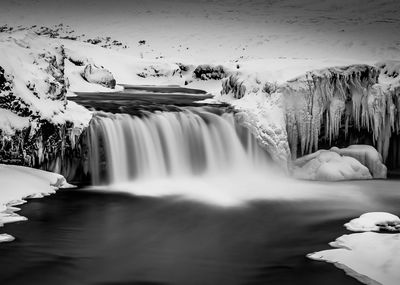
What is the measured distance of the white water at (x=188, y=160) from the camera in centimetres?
893

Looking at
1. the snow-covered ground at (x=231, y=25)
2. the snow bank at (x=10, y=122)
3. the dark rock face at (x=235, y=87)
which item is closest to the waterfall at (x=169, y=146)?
the dark rock face at (x=235, y=87)

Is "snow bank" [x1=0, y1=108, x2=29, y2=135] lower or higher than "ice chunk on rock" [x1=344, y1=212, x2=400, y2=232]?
higher

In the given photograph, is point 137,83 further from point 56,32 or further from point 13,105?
point 56,32

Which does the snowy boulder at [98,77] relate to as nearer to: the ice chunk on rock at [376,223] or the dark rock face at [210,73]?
the dark rock face at [210,73]

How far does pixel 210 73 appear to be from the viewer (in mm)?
19016

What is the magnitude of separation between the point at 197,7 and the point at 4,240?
42.1 meters

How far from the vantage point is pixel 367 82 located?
1123 cm

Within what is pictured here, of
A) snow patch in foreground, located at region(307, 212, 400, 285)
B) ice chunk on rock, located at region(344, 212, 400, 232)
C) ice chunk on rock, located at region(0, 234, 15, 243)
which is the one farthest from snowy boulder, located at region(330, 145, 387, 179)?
ice chunk on rock, located at region(0, 234, 15, 243)

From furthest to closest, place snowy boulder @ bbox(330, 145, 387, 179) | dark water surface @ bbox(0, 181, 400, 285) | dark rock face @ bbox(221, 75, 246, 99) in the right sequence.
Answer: dark rock face @ bbox(221, 75, 246, 99) → snowy boulder @ bbox(330, 145, 387, 179) → dark water surface @ bbox(0, 181, 400, 285)

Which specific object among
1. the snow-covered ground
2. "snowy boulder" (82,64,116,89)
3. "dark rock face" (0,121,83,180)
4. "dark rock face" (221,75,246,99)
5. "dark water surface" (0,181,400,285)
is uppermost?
the snow-covered ground

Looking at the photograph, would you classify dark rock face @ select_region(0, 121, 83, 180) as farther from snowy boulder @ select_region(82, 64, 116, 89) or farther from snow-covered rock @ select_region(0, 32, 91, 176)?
snowy boulder @ select_region(82, 64, 116, 89)

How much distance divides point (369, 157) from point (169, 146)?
4440 mm

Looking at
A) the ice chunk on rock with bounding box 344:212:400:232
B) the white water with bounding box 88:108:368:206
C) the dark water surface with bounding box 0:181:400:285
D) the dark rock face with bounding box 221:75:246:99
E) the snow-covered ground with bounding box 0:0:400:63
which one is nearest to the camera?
the dark water surface with bounding box 0:181:400:285

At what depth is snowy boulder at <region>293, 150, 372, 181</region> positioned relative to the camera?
398 inches
